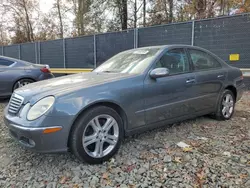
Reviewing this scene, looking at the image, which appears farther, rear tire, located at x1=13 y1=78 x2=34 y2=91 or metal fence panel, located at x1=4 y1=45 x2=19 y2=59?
metal fence panel, located at x1=4 y1=45 x2=19 y2=59

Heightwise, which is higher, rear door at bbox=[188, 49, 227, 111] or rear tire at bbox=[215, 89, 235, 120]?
rear door at bbox=[188, 49, 227, 111]

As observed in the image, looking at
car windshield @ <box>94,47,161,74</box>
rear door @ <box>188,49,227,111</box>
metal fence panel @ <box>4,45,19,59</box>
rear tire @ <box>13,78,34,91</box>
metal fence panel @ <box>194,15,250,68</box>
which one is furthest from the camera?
metal fence panel @ <box>4,45,19,59</box>

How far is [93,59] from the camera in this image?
406 inches

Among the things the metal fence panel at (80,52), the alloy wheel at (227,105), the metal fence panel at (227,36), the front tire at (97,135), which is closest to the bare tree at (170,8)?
the metal fence panel at (80,52)

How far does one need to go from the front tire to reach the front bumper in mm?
117

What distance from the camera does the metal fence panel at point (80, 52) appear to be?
10.4 metres

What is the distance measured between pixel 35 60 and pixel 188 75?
1167 cm

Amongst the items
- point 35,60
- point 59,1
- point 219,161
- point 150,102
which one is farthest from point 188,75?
point 59,1

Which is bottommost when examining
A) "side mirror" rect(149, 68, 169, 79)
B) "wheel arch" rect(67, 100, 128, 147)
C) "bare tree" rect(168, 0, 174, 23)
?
"wheel arch" rect(67, 100, 128, 147)

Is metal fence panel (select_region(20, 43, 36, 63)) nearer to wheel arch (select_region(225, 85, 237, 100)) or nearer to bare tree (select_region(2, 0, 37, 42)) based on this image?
bare tree (select_region(2, 0, 37, 42))

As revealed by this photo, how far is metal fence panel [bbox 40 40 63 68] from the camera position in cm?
1181

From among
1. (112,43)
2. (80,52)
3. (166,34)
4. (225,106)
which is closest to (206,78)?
(225,106)

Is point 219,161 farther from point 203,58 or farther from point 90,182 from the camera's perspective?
point 203,58

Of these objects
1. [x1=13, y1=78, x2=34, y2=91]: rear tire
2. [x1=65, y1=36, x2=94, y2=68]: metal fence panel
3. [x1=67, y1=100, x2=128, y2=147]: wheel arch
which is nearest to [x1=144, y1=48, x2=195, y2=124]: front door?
[x1=67, y1=100, x2=128, y2=147]: wheel arch
